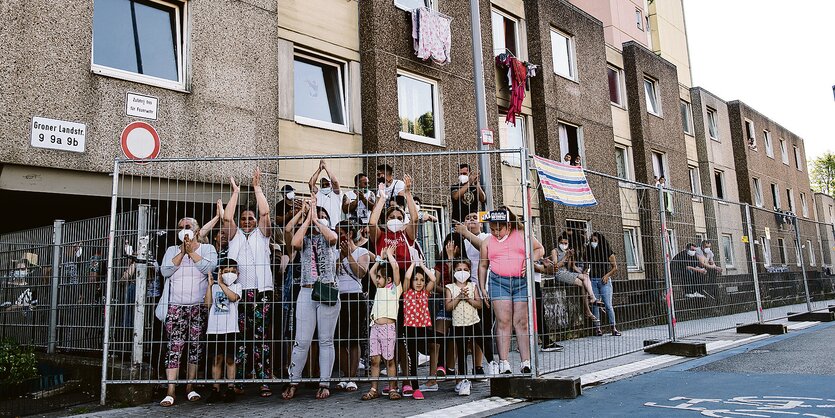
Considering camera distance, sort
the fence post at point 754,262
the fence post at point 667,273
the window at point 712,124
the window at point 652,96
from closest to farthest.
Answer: the fence post at point 667,273 → the fence post at point 754,262 → the window at point 652,96 → the window at point 712,124

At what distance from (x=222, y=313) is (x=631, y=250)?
14.9ft

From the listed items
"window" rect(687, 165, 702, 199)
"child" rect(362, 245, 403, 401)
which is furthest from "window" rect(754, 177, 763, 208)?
"child" rect(362, 245, 403, 401)

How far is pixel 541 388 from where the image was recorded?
6.09 m

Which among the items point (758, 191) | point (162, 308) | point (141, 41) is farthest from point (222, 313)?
point (758, 191)

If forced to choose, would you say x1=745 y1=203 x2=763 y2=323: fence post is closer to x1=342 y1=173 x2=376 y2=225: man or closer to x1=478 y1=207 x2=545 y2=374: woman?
x1=478 y1=207 x2=545 y2=374: woman

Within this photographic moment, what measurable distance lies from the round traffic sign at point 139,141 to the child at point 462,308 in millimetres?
4284

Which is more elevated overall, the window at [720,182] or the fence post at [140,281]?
the window at [720,182]

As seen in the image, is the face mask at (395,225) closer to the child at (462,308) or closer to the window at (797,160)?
the child at (462,308)

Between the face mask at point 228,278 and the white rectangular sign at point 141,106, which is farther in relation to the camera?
the white rectangular sign at point 141,106

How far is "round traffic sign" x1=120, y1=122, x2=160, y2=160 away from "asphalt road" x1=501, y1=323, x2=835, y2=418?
5.57m

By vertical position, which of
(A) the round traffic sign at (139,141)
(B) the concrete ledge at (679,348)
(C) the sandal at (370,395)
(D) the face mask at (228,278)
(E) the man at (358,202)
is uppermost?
(A) the round traffic sign at (139,141)

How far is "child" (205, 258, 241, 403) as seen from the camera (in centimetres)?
638

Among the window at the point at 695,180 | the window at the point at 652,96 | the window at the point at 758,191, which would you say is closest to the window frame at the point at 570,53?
the window at the point at 652,96

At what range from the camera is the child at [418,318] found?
6.55 metres
